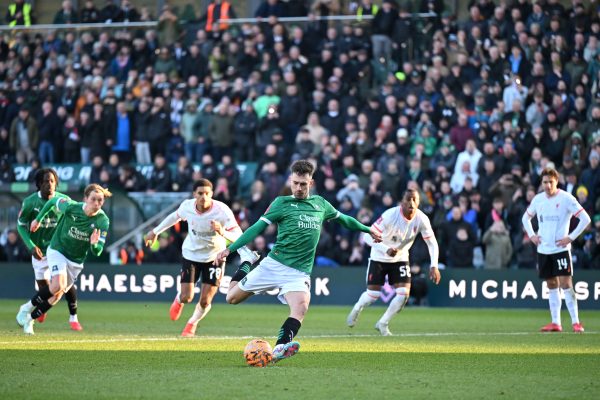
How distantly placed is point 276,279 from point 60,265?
513 cm

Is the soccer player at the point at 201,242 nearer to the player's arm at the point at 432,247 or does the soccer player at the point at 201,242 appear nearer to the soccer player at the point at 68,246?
the soccer player at the point at 68,246

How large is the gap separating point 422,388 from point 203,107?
771 inches

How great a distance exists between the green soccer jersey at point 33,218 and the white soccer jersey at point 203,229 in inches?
71.7

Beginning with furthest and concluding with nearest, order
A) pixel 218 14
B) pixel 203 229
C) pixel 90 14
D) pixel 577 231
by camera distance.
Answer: pixel 90 14
pixel 218 14
pixel 577 231
pixel 203 229

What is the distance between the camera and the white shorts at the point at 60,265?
1594 cm

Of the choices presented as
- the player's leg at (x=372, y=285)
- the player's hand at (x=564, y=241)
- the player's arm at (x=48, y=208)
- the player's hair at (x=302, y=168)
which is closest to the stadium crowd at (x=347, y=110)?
the player's hand at (x=564, y=241)

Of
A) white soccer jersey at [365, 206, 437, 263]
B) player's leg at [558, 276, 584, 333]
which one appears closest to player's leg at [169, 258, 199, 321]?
white soccer jersey at [365, 206, 437, 263]

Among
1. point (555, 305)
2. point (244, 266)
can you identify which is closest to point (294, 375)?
point (244, 266)

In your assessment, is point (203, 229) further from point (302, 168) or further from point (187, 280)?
point (302, 168)

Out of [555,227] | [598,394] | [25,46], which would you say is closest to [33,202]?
[555,227]

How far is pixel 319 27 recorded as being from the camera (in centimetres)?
2973

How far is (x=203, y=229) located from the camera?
16.3 metres

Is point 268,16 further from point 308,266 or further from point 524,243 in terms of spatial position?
point 308,266

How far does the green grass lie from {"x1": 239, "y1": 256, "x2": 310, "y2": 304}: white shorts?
76cm
